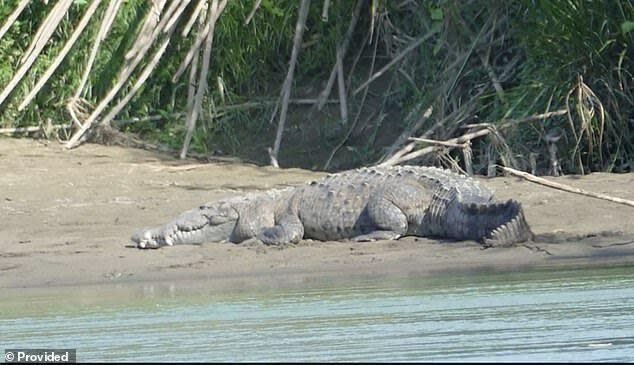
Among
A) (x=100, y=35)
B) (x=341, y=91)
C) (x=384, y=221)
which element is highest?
(x=100, y=35)

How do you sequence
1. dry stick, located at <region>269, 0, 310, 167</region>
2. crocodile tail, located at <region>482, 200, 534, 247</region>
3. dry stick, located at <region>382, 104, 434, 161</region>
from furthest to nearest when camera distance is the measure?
dry stick, located at <region>269, 0, 310, 167</region>, dry stick, located at <region>382, 104, 434, 161</region>, crocodile tail, located at <region>482, 200, 534, 247</region>

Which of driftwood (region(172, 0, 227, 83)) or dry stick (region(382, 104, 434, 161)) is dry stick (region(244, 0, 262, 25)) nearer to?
driftwood (region(172, 0, 227, 83))

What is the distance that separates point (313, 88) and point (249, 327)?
7.43 metres

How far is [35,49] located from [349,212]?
3994mm

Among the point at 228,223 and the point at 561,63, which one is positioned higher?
the point at 561,63

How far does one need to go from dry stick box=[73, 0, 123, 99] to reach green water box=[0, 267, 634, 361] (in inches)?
181

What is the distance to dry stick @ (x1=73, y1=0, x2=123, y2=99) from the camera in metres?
12.2

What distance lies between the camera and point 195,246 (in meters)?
9.33

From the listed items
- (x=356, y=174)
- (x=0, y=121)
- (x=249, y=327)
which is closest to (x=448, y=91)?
(x=356, y=174)

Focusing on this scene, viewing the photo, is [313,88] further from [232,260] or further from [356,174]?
[232,260]

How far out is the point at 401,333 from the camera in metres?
5.69

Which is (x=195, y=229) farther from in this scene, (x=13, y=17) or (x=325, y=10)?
(x=13, y=17)

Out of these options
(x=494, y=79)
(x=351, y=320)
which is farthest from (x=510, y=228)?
(x=494, y=79)

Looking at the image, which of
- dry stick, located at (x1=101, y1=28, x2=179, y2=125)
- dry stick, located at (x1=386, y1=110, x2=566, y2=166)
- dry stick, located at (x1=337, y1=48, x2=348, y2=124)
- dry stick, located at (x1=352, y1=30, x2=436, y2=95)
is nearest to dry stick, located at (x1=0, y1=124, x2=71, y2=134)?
dry stick, located at (x1=101, y1=28, x2=179, y2=125)
